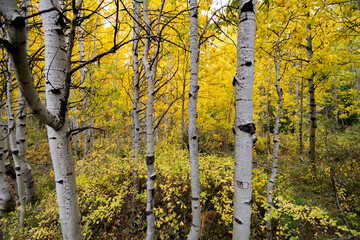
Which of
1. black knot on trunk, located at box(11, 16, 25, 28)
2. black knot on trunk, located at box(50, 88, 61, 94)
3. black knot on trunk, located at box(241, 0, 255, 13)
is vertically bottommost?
black knot on trunk, located at box(50, 88, 61, 94)

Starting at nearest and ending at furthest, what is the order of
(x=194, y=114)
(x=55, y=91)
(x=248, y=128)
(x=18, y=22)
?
(x=18, y=22) → (x=55, y=91) → (x=248, y=128) → (x=194, y=114)

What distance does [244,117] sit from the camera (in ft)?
4.61

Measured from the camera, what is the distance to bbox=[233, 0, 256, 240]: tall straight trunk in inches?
54.4

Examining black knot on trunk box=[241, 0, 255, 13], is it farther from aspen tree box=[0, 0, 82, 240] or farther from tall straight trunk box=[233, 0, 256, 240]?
aspen tree box=[0, 0, 82, 240]

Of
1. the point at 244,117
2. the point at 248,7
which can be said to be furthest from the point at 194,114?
the point at 248,7

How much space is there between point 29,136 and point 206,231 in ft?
61.0

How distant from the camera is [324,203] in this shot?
4.93 metres

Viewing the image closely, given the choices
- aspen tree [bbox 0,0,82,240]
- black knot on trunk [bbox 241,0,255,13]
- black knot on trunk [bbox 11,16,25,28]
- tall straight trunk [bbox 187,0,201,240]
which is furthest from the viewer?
tall straight trunk [bbox 187,0,201,240]

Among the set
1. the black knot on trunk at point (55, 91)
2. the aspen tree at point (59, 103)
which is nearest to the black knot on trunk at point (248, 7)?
the aspen tree at point (59, 103)

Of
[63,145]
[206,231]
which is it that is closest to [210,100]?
[206,231]

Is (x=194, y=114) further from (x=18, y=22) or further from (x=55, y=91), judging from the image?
(x=18, y=22)

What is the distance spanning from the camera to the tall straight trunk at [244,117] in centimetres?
138

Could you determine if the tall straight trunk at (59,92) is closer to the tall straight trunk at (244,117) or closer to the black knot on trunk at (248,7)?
the tall straight trunk at (244,117)

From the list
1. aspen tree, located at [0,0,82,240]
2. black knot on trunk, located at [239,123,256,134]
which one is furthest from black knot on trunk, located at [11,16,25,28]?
black knot on trunk, located at [239,123,256,134]
